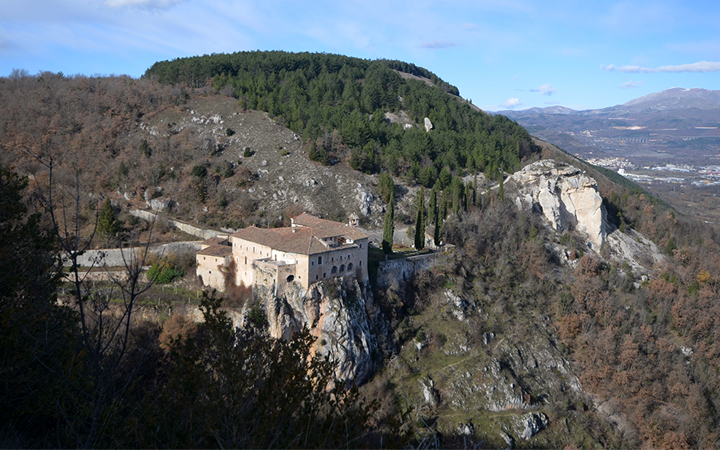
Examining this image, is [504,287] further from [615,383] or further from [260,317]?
[260,317]

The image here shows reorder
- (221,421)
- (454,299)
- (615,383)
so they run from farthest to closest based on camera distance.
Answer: (454,299)
(615,383)
(221,421)

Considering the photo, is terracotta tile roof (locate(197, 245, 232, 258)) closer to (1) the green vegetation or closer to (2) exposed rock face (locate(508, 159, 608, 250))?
(1) the green vegetation

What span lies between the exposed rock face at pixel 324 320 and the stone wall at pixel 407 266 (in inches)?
191

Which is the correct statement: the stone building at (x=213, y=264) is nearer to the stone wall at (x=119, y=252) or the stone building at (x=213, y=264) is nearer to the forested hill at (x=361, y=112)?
the stone wall at (x=119, y=252)

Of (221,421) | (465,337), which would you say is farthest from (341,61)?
(221,421)

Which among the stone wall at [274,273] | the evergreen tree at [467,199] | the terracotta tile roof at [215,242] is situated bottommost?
the stone wall at [274,273]

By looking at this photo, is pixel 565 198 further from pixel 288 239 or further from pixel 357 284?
pixel 288 239

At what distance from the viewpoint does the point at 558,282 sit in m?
38.8

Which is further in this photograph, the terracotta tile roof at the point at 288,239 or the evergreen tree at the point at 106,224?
the evergreen tree at the point at 106,224

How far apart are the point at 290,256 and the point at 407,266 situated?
9.90 meters

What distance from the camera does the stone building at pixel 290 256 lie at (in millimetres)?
26891

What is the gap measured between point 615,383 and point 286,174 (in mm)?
32408

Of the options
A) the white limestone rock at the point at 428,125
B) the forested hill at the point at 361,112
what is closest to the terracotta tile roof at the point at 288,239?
the forested hill at the point at 361,112

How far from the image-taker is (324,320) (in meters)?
27.1
